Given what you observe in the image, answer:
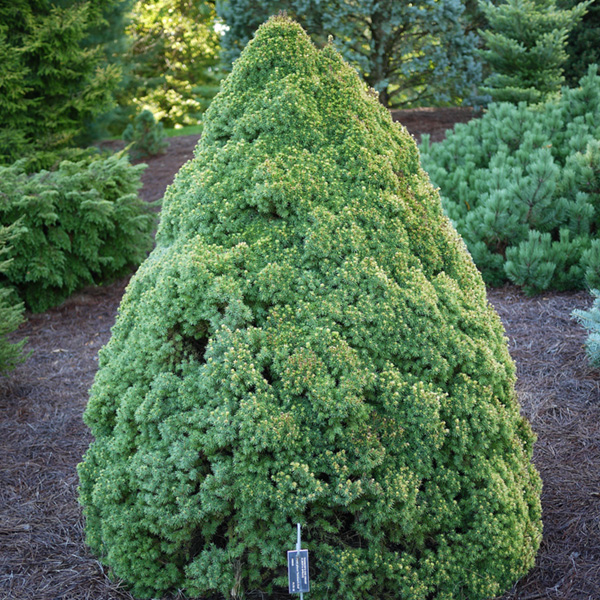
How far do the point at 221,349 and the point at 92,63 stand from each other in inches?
281

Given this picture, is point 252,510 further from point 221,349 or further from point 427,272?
point 427,272

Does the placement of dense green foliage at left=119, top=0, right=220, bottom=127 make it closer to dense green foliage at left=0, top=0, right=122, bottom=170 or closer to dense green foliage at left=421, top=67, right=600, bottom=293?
dense green foliage at left=0, top=0, right=122, bottom=170

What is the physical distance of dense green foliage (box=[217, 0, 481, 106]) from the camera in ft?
30.5

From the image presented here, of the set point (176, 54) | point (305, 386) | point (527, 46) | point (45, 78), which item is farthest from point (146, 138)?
point (176, 54)

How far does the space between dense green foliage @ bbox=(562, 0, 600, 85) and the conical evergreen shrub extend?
30.3 feet

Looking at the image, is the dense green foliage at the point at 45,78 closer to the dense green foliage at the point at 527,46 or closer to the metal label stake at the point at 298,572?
the dense green foliage at the point at 527,46

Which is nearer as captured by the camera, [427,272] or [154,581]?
[154,581]

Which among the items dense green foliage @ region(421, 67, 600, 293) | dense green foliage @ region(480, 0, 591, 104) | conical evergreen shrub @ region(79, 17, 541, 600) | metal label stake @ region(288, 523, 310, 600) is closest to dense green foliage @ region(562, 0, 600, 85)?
dense green foliage @ region(480, 0, 591, 104)

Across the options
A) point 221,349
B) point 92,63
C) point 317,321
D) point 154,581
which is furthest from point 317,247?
point 92,63

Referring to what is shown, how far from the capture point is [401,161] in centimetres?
271

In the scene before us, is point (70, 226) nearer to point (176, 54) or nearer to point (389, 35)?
point (389, 35)

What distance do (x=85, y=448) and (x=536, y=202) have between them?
429cm

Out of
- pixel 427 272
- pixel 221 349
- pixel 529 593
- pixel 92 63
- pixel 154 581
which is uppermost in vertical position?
pixel 92 63

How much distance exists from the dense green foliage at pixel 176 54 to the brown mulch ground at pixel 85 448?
1562 cm
